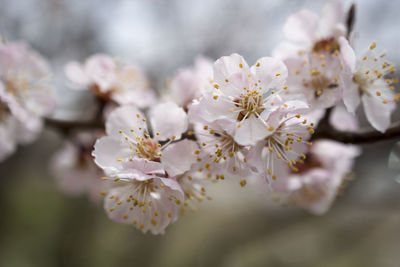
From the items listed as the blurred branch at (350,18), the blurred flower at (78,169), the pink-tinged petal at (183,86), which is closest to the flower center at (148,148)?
the pink-tinged petal at (183,86)

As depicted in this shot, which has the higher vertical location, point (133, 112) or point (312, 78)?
point (312, 78)

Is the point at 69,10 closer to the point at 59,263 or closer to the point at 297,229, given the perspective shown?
the point at 59,263

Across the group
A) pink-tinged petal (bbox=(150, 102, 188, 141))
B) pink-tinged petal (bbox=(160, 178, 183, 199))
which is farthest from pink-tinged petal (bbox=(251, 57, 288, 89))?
pink-tinged petal (bbox=(160, 178, 183, 199))

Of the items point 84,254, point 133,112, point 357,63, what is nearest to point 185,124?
point 133,112

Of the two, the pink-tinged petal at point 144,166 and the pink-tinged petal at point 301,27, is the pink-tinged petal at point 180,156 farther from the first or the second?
the pink-tinged petal at point 301,27

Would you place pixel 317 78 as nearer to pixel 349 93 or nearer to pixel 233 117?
Answer: pixel 349 93

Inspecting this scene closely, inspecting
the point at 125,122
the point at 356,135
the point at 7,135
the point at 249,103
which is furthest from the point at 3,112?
the point at 356,135
